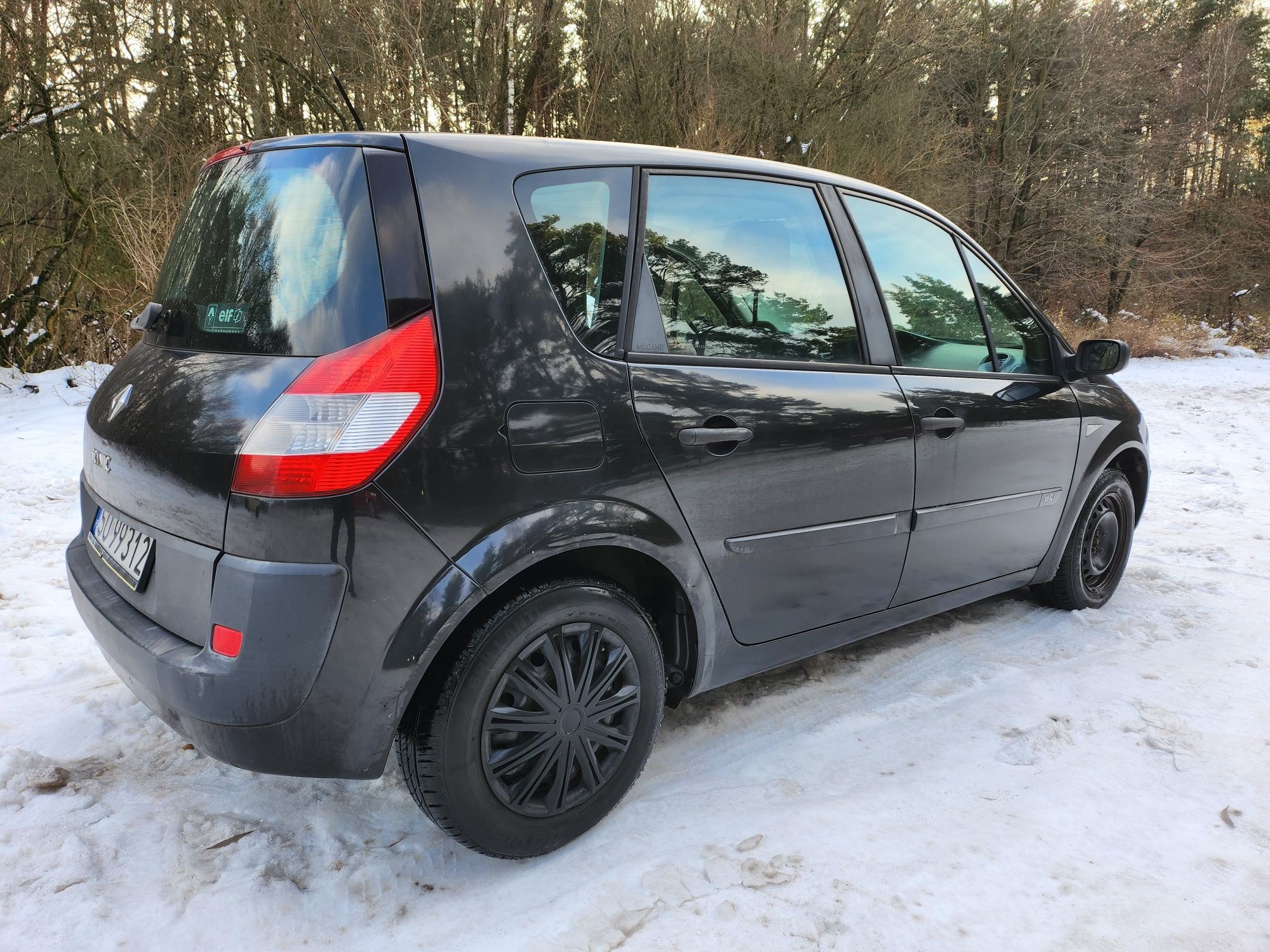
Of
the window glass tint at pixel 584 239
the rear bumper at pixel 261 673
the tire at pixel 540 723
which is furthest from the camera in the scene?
the window glass tint at pixel 584 239

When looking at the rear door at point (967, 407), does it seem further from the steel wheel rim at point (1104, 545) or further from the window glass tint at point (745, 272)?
the steel wheel rim at point (1104, 545)

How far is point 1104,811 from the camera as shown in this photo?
93.7 inches

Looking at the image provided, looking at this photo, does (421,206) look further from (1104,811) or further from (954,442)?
(1104,811)

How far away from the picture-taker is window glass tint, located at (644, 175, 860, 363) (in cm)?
231

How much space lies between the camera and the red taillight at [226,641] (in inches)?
68.0

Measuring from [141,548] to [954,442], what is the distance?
2.43 m

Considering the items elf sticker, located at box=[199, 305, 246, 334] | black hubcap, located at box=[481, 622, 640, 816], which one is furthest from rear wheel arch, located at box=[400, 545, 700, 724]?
elf sticker, located at box=[199, 305, 246, 334]

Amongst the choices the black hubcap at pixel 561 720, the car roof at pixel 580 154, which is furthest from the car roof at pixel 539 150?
the black hubcap at pixel 561 720

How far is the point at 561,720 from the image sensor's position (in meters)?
2.08

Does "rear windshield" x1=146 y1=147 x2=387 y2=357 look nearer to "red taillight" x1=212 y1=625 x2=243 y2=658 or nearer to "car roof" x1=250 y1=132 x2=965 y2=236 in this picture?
"car roof" x1=250 y1=132 x2=965 y2=236

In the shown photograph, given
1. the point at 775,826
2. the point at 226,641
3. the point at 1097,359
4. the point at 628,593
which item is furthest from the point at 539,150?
the point at 1097,359

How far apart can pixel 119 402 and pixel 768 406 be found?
5.49 ft

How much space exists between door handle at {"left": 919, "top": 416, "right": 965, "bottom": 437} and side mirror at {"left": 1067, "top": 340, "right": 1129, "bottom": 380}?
899mm

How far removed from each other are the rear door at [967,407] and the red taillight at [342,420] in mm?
1658
